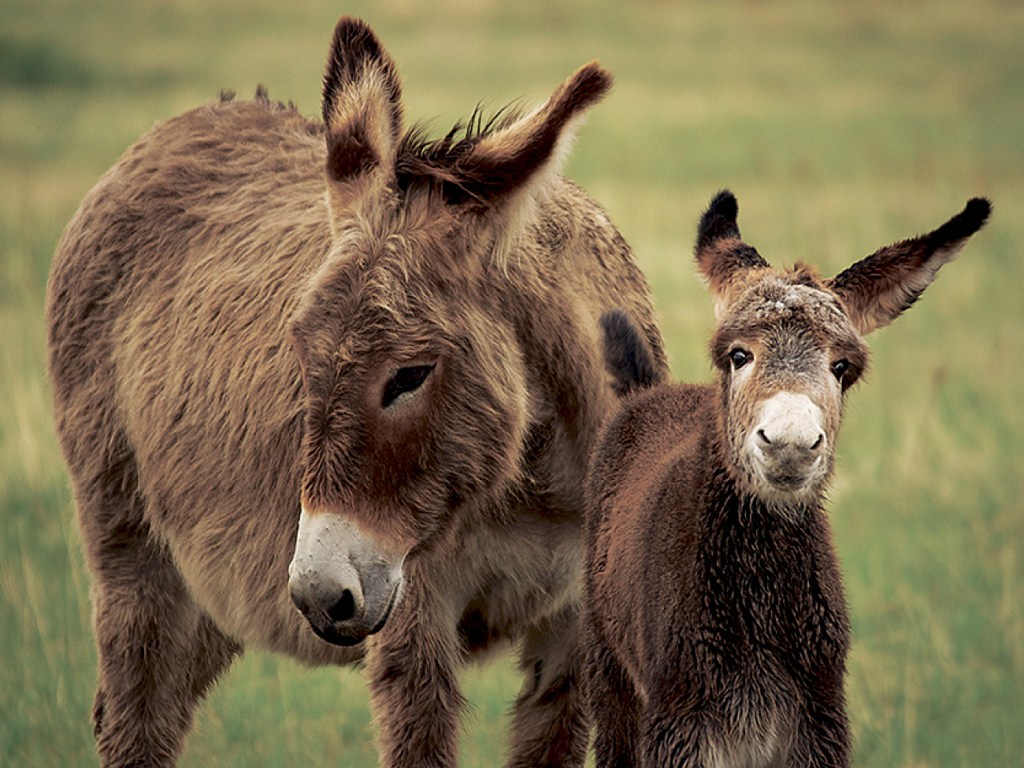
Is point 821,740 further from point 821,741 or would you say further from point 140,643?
point 140,643

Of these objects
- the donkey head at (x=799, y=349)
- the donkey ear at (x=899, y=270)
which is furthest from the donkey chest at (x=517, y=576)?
the donkey ear at (x=899, y=270)

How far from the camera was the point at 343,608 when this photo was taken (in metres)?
3.87

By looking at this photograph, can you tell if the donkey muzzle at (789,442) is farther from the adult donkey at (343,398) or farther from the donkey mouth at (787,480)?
the adult donkey at (343,398)

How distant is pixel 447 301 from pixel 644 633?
1.06 m

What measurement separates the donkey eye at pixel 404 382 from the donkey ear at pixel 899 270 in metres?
1.10

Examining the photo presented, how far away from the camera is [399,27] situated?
31.8 metres

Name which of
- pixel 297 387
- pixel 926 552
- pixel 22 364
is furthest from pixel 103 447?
pixel 22 364

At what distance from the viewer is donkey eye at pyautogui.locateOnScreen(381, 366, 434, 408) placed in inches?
159

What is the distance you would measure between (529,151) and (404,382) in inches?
29.3

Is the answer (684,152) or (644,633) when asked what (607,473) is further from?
(684,152)

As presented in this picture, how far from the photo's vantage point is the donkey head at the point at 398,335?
3953 mm

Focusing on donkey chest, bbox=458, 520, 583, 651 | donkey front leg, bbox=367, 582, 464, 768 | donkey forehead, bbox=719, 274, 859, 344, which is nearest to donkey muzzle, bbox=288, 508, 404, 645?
donkey front leg, bbox=367, 582, 464, 768

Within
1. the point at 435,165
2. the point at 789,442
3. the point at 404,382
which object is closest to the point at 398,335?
the point at 404,382

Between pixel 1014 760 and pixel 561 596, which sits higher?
pixel 561 596
